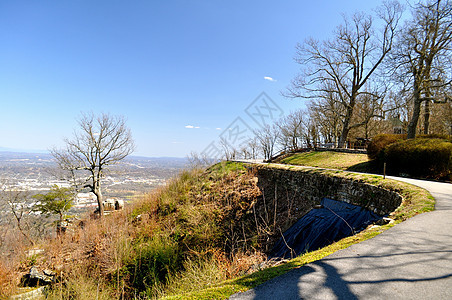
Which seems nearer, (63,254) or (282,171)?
(63,254)

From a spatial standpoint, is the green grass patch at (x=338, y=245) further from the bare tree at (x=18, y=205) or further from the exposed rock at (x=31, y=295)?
the bare tree at (x=18, y=205)

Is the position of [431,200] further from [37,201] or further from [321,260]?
[37,201]

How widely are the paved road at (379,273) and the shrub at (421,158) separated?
7405 millimetres

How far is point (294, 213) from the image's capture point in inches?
356

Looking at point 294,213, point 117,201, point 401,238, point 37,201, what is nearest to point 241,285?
point 401,238

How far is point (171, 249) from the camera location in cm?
744

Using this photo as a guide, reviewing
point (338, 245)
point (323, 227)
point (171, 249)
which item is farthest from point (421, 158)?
point (171, 249)

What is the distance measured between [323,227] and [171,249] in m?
5.31

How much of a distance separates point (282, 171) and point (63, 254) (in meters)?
10.9

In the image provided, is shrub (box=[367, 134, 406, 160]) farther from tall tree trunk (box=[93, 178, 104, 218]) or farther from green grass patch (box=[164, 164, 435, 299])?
tall tree trunk (box=[93, 178, 104, 218])

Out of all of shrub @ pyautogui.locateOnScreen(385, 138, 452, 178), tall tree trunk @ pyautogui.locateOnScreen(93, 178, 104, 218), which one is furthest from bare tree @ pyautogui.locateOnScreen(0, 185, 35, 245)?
shrub @ pyautogui.locateOnScreen(385, 138, 452, 178)

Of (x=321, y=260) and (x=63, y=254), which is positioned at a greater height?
(x=321, y=260)

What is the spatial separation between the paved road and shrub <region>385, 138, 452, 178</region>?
292 inches

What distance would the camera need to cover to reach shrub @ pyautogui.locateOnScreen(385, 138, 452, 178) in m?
8.73
